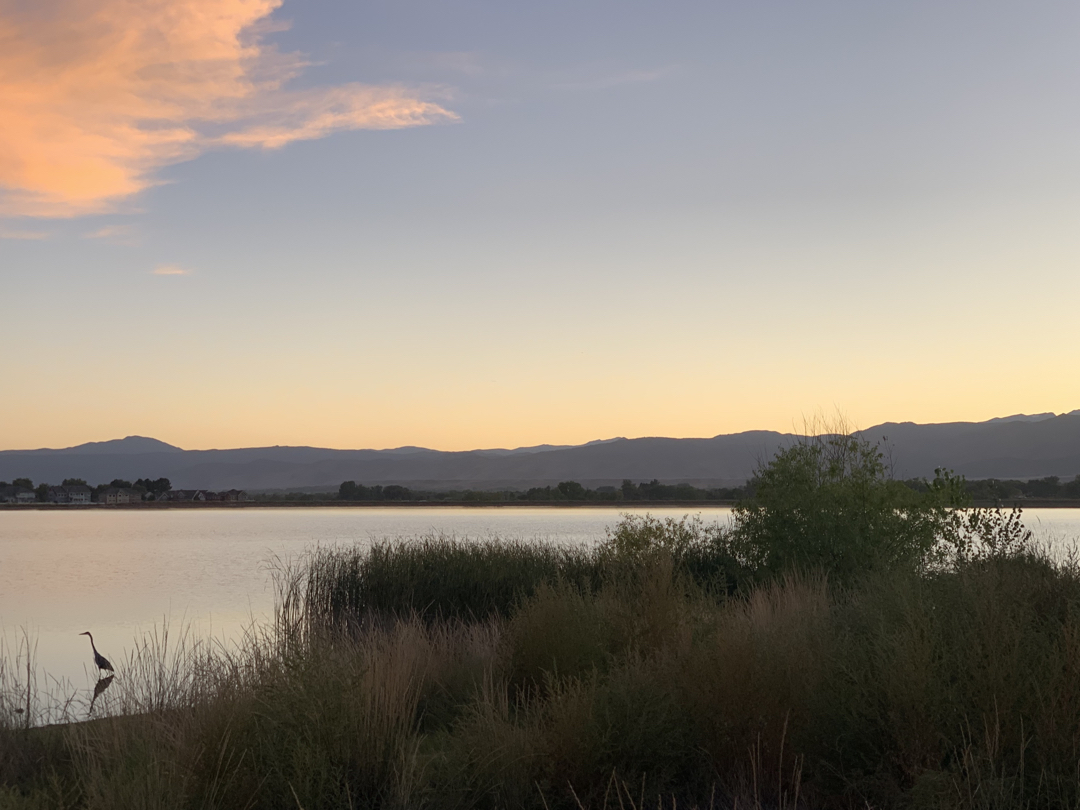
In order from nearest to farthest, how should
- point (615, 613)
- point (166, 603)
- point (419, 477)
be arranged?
point (615, 613) → point (166, 603) → point (419, 477)

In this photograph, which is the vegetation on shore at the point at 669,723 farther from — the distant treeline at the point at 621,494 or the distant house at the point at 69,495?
the distant house at the point at 69,495

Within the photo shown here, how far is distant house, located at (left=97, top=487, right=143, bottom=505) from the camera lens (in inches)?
5605

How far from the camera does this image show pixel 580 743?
722cm

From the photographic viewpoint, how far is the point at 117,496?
474 ft

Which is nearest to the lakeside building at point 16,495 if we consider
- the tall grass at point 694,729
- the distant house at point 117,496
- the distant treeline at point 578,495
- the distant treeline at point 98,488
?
the distant treeline at point 98,488

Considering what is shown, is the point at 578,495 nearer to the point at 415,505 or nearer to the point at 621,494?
the point at 621,494

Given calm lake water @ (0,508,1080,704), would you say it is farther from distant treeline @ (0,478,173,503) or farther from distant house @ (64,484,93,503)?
distant treeline @ (0,478,173,503)

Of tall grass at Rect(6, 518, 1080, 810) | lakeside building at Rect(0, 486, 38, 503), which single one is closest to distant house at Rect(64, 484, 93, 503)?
lakeside building at Rect(0, 486, 38, 503)

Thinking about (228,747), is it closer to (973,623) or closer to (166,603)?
(973,623)

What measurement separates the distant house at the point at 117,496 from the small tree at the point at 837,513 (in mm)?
139281

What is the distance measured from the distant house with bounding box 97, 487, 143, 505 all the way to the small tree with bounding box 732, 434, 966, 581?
13928cm

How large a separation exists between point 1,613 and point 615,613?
22.3m

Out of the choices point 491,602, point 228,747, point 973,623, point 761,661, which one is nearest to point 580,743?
point 761,661

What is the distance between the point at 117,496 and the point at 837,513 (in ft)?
473
